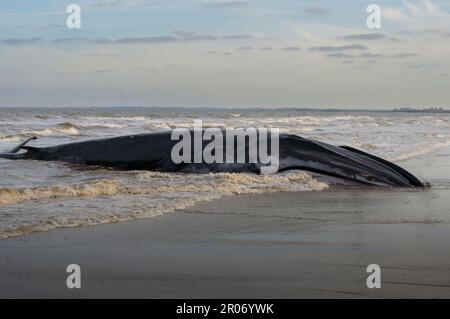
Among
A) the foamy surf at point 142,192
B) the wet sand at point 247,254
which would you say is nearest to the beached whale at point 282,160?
the foamy surf at point 142,192

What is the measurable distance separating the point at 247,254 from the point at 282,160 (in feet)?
16.7

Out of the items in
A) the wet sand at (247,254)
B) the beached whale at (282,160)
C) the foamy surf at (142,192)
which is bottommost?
the wet sand at (247,254)

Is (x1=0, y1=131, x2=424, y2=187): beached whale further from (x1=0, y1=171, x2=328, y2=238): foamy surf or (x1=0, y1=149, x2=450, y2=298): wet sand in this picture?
(x1=0, y1=149, x2=450, y2=298): wet sand

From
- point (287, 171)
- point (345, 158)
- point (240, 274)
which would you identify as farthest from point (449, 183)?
point (240, 274)

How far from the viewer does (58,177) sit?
396 inches

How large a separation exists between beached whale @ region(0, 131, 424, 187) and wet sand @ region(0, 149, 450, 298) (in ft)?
6.69

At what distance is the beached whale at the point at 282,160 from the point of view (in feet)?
32.2

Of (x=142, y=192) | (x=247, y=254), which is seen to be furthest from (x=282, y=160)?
(x=247, y=254)

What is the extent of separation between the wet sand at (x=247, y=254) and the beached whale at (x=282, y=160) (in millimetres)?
2039

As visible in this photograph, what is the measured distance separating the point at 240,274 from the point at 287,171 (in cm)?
560

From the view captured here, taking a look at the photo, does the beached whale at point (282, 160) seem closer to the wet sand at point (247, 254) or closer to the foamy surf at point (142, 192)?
the foamy surf at point (142, 192)

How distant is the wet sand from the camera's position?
4176 mm
